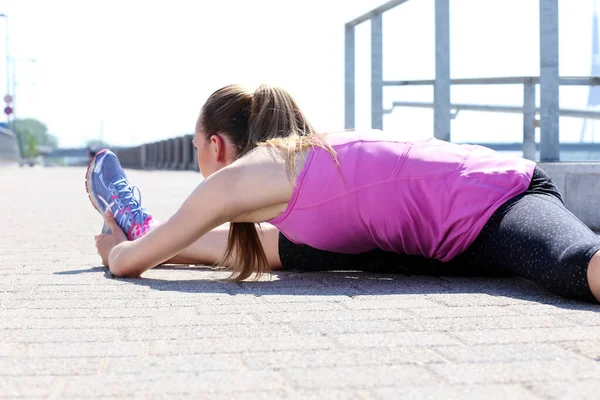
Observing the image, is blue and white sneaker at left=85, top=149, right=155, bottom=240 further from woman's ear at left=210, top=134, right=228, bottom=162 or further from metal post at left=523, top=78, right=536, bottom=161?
metal post at left=523, top=78, right=536, bottom=161

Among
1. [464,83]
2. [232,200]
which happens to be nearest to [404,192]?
[232,200]

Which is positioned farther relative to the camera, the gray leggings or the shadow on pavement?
the shadow on pavement

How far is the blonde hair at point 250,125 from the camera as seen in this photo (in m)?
3.53

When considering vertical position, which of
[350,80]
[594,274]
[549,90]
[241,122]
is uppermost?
[350,80]

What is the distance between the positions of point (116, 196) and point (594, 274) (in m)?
2.40

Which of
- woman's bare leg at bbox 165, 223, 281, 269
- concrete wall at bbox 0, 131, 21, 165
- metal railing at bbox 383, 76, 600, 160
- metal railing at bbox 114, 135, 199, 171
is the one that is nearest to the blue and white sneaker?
woman's bare leg at bbox 165, 223, 281, 269

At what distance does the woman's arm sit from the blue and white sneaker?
2.34 feet

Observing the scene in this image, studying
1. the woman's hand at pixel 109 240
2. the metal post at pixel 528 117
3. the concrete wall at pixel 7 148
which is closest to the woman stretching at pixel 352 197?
the woman's hand at pixel 109 240

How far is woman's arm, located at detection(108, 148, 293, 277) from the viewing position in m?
3.28

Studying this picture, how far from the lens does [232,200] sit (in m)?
3.29

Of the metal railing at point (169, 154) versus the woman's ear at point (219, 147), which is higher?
the woman's ear at point (219, 147)

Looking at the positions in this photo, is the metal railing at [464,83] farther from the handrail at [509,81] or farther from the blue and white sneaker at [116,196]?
the blue and white sneaker at [116,196]

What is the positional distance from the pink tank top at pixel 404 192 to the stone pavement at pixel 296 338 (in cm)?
22

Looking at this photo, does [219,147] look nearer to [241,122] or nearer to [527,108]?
[241,122]
